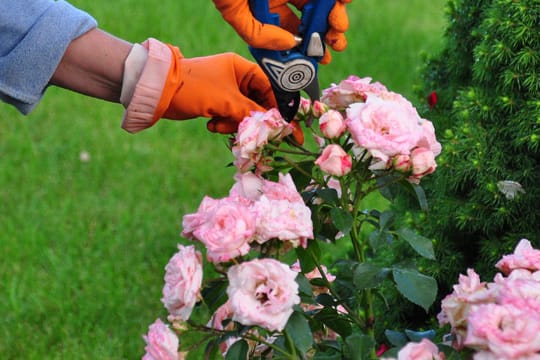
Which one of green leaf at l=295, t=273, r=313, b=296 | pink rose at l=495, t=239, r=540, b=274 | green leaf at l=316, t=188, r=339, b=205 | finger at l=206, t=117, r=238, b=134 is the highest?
pink rose at l=495, t=239, r=540, b=274

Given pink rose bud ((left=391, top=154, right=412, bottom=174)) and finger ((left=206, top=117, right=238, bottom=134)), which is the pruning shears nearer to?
finger ((left=206, top=117, right=238, bottom=134))

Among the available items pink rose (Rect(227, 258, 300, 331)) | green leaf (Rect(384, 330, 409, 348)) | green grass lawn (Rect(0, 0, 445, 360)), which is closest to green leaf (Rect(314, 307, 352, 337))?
green leaf (Rect(384, 330, 409, 348))

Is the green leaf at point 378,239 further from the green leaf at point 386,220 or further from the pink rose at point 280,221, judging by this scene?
the pink rose at point 280,221

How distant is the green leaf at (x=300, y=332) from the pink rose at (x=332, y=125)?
348 millimetres

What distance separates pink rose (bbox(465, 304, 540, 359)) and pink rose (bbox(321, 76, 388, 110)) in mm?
524

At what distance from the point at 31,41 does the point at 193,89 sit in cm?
37

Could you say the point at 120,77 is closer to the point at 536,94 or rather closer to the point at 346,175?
the point at 346,175

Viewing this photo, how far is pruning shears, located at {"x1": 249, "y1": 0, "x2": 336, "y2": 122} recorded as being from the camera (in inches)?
74.6

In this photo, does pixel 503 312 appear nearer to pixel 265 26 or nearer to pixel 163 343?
pixel 163 343

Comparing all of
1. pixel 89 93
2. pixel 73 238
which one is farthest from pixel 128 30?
pixel 89 93

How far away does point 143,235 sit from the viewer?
3.53 m

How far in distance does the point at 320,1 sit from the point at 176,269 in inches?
27.0

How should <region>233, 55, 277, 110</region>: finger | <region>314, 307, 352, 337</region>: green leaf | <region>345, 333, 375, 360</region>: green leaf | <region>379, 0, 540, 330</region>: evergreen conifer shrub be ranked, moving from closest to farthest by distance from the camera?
<region>345, 333, 375, 360</region>: green leaf, <region>314, 307, 352, 337</region>: green leaf, <region>233, 55, 277, 110</region>: finger, <region>379, 0, 540, 330</region>: evergreen conifer shrub

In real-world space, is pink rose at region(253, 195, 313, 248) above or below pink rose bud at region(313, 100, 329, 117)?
below
